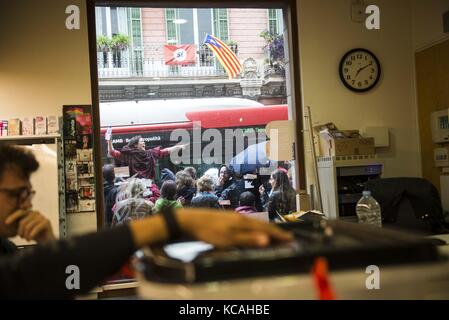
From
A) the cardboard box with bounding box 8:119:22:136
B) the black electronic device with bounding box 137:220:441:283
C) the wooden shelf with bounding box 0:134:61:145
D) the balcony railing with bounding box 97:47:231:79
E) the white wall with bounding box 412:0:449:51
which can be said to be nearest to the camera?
the black electronic device with bounding box 137:220:441:283

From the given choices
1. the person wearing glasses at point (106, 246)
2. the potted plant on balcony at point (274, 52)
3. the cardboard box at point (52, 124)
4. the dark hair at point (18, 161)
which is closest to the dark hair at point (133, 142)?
the cardboard box at point (52, 124)

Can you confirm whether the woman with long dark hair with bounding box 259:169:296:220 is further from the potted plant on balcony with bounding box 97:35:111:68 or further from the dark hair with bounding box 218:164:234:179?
the potted plant on balcony with bounding box 97:35:111:68

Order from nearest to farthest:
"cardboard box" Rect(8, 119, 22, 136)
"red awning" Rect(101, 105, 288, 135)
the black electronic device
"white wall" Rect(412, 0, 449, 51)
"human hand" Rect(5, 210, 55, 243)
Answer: the black electronic device < "human hand" Rect(5, 210, 55, 243) < "cardboard box" Rect(8, 119, 22, 136) < "white wall" Rect(412, 0, 449, 51) < "red awning" Rect(101, 105, 288, 135)

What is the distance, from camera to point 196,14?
4598mm

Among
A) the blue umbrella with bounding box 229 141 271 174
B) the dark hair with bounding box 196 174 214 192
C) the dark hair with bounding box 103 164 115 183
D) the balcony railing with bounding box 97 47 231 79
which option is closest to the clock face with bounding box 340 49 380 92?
the blue umbrella with bounding box 229 141 271 174

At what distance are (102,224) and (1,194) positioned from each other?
11.5 feet

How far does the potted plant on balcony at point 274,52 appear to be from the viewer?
15.6 feet

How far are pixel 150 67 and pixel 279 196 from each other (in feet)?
6.14

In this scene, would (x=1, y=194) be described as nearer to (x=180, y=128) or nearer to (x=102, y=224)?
(x=102, y=224)

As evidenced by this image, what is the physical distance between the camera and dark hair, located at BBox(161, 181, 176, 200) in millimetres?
4641

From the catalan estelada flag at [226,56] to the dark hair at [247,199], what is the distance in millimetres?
1251

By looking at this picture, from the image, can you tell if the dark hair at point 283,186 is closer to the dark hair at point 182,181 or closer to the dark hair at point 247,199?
the dark hair at point 247,199

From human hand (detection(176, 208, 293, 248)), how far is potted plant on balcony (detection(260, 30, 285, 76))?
430 cm

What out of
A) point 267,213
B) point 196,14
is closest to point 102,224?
point 267,213
